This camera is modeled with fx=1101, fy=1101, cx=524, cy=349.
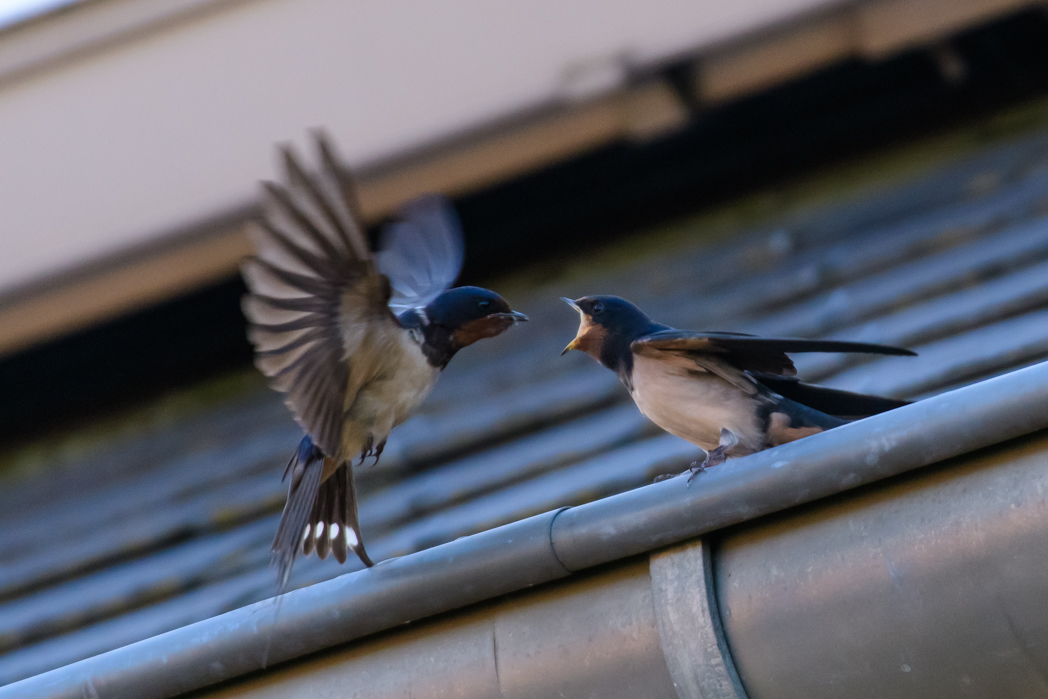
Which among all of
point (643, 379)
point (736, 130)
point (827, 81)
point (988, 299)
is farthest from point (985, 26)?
point (643, 379)

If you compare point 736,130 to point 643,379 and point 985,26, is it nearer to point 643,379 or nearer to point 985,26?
point 985,26

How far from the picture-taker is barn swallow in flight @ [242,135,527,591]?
158 cm

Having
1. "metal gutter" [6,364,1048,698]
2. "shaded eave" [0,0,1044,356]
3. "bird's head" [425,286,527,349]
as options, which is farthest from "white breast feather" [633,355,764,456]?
"shaded eave" [0,0,1044,356]

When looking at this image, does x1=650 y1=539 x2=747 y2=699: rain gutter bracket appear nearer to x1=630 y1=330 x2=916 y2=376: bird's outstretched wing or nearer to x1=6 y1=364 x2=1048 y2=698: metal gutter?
x1=6 y1=364 x2=1048 y2=698: metal gutter

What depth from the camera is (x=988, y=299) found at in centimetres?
221

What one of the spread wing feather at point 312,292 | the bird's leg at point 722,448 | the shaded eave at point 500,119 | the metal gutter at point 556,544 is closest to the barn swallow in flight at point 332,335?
the spread wing feather at point 312,292

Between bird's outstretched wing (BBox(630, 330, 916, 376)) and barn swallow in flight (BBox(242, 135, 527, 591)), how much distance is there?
43 cm

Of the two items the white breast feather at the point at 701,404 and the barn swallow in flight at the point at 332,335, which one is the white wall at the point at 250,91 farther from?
the white breast feather at the point at 701,404

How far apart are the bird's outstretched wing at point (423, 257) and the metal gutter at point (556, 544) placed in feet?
3.11

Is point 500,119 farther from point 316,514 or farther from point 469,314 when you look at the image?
point 316,514

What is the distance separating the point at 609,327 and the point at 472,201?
1439 mm

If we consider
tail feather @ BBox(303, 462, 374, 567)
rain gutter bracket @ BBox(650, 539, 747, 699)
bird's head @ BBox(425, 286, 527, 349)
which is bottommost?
rain gutter bracket @ BBox(650, 539, 747, 699)

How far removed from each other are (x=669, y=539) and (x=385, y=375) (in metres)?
0.70

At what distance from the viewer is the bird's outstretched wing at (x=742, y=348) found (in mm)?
1380
